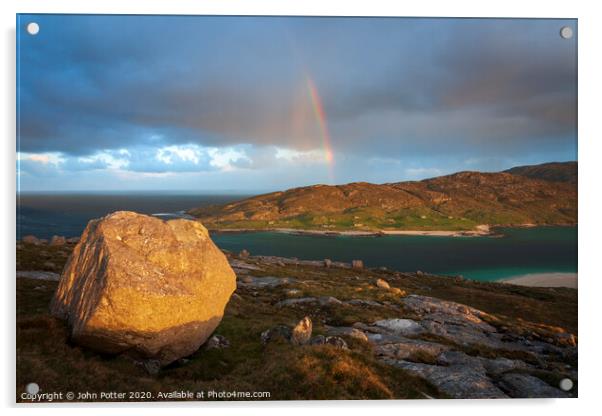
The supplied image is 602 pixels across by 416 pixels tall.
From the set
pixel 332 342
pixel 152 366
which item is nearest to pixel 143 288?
pixel 152 366

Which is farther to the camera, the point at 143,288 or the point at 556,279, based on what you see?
the point at 556,279

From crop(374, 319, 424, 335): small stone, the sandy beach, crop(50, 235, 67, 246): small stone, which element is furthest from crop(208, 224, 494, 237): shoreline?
crop(374, 319, 424, 335): small stone

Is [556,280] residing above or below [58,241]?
below

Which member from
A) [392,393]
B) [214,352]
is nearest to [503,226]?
[392,393]

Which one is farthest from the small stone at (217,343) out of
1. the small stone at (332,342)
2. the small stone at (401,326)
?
the small stone at (401,326)

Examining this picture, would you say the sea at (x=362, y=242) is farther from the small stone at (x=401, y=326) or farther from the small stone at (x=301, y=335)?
the small stone at (x=301, y=335)

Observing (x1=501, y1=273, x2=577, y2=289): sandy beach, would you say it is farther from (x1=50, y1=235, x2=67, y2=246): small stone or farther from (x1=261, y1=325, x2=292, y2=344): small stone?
(x1=50, y1=235, x2=67, y2=246): small stone

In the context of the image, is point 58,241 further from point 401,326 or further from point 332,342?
point 401,326
